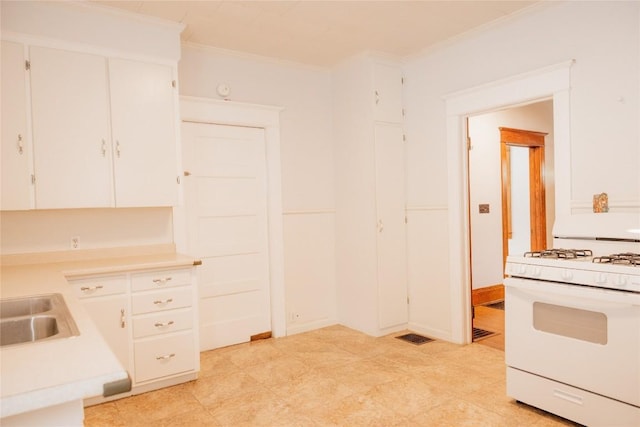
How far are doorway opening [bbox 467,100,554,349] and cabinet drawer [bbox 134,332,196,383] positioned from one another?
9.39 ft

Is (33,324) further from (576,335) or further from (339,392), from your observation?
(576,335)

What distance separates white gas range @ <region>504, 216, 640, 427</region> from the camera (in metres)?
2.02

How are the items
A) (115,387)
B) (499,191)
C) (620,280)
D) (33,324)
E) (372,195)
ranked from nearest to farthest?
(115,387) < (33,324) < (620,280) < (372,195) < (499,191)

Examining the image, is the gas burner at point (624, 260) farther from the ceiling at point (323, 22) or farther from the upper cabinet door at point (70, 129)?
the upper cabinet door at point (70, 129)

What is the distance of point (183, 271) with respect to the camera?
293 cm

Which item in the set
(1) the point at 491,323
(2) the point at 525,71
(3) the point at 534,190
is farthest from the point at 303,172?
(3) the point at 534,190

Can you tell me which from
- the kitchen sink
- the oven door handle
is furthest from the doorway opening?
the kitchen sink

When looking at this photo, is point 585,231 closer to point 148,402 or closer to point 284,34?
point 284,34

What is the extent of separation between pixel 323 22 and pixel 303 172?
144 cm

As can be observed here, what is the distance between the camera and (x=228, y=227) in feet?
12.5

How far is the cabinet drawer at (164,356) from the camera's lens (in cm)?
278

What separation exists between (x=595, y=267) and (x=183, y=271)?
2493 mm

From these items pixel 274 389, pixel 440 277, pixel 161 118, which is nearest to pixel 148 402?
pixel 274 389

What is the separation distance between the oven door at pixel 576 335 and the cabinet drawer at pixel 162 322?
6.93 feet
